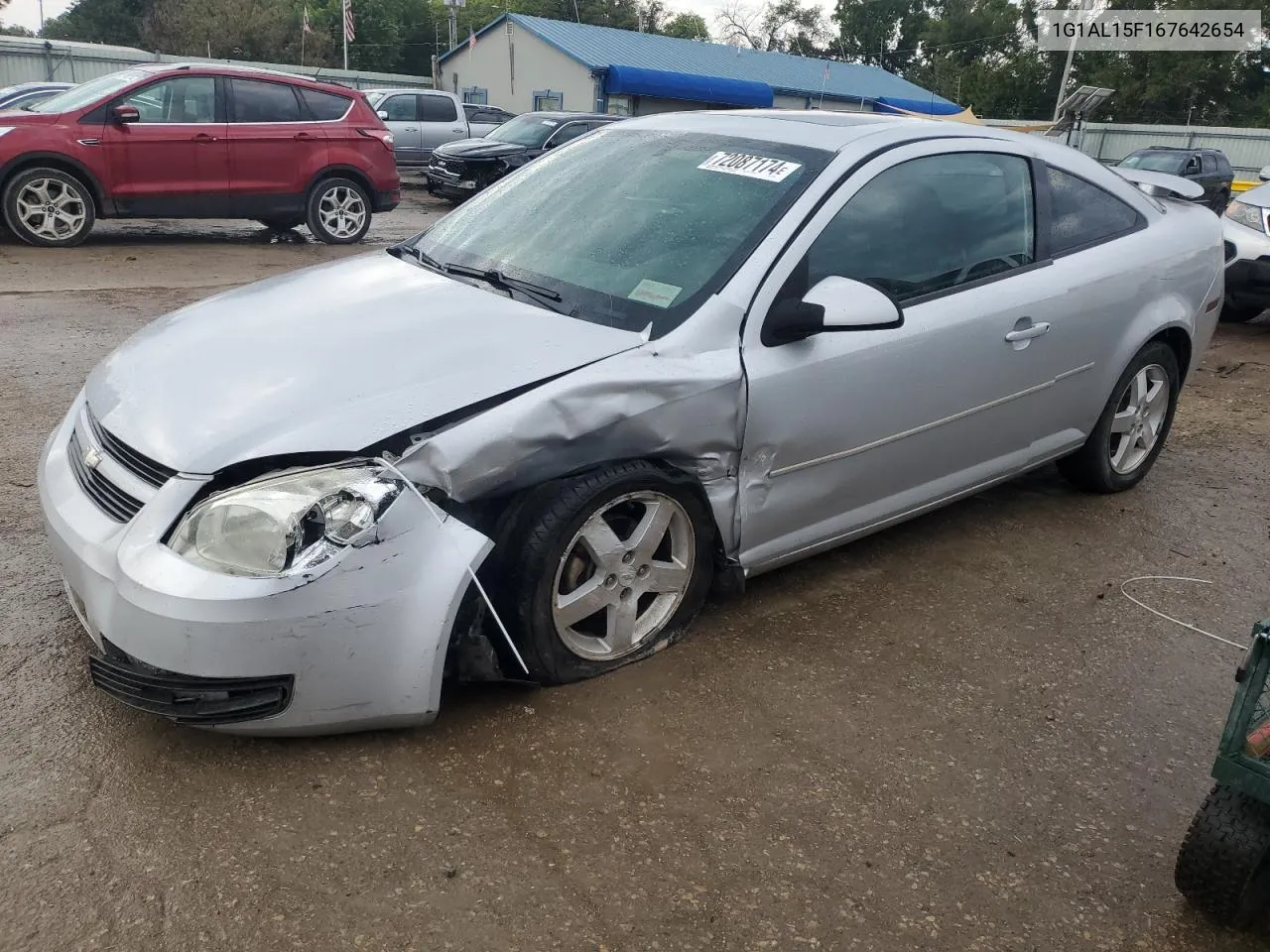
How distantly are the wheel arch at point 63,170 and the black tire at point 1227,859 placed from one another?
990 cm

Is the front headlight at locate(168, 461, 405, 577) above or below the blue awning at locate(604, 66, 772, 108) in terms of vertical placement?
below

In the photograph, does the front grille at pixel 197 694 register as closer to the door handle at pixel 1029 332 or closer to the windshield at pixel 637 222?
the windshield at pixel 637 222

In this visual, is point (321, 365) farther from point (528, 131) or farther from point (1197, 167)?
point (1197, 167)

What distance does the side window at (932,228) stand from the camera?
10.8ft

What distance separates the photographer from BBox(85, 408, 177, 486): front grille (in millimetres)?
2465

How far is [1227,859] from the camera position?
214 centimetres

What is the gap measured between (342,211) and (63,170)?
2.63 metres

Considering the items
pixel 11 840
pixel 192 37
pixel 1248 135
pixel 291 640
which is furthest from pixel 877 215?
pixel 192 37

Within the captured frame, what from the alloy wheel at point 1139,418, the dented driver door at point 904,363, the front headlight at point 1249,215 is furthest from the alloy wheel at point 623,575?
the front headlight at point 1249,215

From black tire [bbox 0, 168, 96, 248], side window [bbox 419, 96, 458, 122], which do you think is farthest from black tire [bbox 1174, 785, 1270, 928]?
side window [bbox 419, 96, 458, 122]

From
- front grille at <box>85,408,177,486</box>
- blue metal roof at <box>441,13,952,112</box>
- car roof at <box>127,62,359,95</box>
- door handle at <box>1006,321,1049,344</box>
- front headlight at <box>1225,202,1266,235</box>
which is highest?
blue metal roof at <box>441,13,952,112</box>

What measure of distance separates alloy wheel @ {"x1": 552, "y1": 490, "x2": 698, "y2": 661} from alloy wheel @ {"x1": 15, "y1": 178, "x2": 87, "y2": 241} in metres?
8.57

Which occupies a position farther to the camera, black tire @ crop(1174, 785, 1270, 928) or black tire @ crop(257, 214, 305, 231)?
black tire @ crop(257, 214, 305, 231)

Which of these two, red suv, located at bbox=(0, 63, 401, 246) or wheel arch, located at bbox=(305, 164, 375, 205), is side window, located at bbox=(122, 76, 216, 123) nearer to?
red suv, located at bbox=(0, 63, 401, 246)
